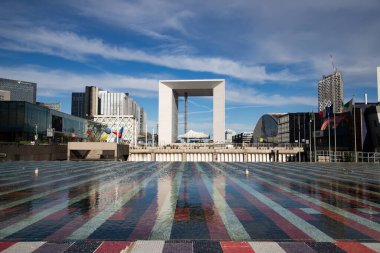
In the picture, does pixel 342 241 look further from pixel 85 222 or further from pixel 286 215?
pixel 85 222

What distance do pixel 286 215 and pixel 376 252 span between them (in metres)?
3.06

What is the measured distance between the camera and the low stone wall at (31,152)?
43.5m

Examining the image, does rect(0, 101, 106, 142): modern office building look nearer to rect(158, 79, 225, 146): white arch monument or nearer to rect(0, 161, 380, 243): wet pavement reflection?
rect(158, 79, 225, 146): white arch monument

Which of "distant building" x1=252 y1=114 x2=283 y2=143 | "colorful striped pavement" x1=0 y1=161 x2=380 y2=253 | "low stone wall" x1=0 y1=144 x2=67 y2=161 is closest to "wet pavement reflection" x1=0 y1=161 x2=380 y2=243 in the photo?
"colorful striped pavement" x1=0 y1=161 x2=380 y2=253

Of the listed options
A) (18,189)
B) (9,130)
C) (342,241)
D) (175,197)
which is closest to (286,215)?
(342,241)

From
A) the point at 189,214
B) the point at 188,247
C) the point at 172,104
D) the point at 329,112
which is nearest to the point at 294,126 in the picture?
the point at 172,104

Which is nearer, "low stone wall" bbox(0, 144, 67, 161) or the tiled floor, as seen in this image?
the tiled floor

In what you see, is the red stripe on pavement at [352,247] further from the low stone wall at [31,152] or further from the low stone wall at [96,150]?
the low stone wall at [96,150]

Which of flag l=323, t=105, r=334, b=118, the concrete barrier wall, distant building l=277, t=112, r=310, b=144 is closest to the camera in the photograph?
flag l=323, t=105, r=334, b=118

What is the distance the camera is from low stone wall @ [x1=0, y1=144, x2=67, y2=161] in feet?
143

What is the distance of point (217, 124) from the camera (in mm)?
96562

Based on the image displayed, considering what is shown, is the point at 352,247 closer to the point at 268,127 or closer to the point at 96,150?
the point at 96,150

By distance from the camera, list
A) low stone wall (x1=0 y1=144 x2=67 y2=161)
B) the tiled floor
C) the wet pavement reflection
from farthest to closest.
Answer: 1. low stone wall (x1=0 y1=144 x2=67 y2=161)
2. the wet pavement reflection
3. the tiled floor

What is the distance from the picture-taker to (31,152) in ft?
160
